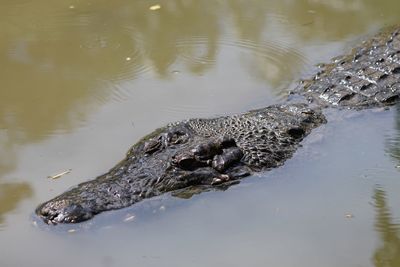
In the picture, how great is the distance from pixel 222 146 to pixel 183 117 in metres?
0.92

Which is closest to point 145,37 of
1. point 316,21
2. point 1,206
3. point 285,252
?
point 316,21

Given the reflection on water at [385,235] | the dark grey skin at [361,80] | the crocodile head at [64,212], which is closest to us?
the reflection on water at [385,235]

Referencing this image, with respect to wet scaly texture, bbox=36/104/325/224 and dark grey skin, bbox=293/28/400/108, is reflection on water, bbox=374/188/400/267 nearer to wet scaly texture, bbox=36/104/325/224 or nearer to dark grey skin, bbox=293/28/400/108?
wet scaly texture, bbox=36/104/325/224

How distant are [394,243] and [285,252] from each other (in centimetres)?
68

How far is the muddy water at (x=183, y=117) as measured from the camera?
4.08 meters

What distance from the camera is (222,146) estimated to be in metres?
4.71

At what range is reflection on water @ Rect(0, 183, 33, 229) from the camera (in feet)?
14.8

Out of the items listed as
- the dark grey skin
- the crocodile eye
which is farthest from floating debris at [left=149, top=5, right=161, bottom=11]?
the crocodile eye

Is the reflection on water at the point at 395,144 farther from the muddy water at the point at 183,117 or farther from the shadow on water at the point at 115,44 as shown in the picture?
the shadow on water at the point at 115,44

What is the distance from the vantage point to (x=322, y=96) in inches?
226

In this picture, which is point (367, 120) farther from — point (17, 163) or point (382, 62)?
point (17, 163)

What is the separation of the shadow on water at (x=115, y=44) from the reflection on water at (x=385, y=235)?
1.90 m

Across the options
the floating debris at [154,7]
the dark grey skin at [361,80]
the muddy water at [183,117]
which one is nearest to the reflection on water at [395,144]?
the muddy water at [183,117]

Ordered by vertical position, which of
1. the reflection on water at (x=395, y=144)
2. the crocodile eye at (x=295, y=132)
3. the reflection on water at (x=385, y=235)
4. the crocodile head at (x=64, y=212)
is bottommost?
the reflection on water at (x=385, y=235)
